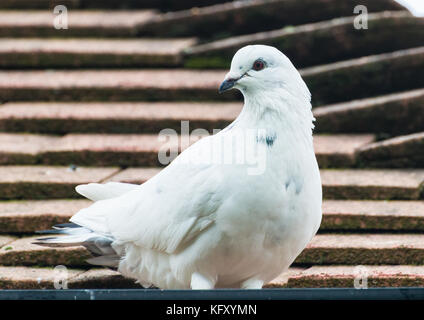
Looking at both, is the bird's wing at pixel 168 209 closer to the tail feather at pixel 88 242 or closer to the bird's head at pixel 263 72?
the tail feather at pixel 88 242

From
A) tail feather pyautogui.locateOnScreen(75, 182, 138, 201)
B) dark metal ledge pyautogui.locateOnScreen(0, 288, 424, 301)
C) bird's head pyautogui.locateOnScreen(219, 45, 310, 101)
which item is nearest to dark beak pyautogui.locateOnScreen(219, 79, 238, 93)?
bird's head pyautogui.locateOnScreen(219, 45, 310, 101)

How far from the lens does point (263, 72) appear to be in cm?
347

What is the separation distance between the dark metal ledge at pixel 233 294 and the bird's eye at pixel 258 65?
3.44 feet

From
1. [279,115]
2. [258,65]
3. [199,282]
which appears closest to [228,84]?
[258,65]

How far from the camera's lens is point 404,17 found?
5750 mm

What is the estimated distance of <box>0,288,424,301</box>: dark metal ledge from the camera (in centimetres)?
290

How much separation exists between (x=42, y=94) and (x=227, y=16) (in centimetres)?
157

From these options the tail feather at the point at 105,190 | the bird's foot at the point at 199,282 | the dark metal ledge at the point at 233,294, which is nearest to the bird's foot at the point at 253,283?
the bird's foot at the point at 199,282

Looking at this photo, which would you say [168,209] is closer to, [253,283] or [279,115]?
[253,283]

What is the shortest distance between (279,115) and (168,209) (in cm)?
66

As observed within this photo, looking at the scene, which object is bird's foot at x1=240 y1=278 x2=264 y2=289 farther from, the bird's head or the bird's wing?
the bird's head
